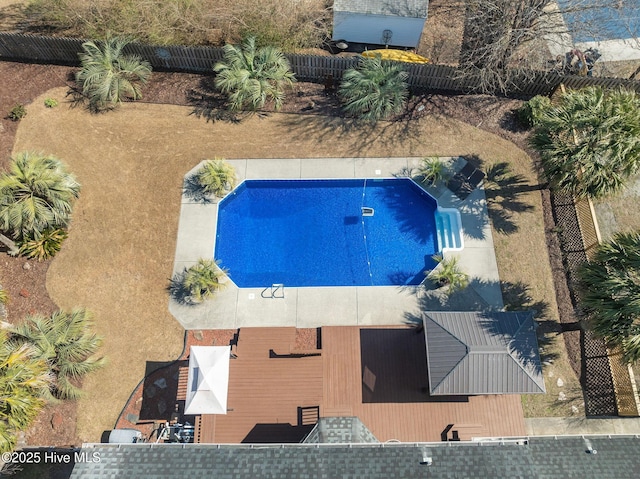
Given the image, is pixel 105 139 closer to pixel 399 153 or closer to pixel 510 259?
pixel 399 153

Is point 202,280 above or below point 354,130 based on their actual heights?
below

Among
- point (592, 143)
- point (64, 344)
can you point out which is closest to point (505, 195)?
point (592, 143)

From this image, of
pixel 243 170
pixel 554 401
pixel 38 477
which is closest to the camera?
pixel 38 477

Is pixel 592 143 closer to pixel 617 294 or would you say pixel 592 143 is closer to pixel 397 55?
pixel 617 294

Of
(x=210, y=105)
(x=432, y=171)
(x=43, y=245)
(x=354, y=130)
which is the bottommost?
→ (x=43, y=245)

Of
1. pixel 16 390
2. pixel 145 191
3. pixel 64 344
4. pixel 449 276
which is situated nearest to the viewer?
pixel 16 390

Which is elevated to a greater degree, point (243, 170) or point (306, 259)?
point (243, 170)

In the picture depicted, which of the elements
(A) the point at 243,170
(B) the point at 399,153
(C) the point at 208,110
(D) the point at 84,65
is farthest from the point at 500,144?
(D) the point at 84,65
